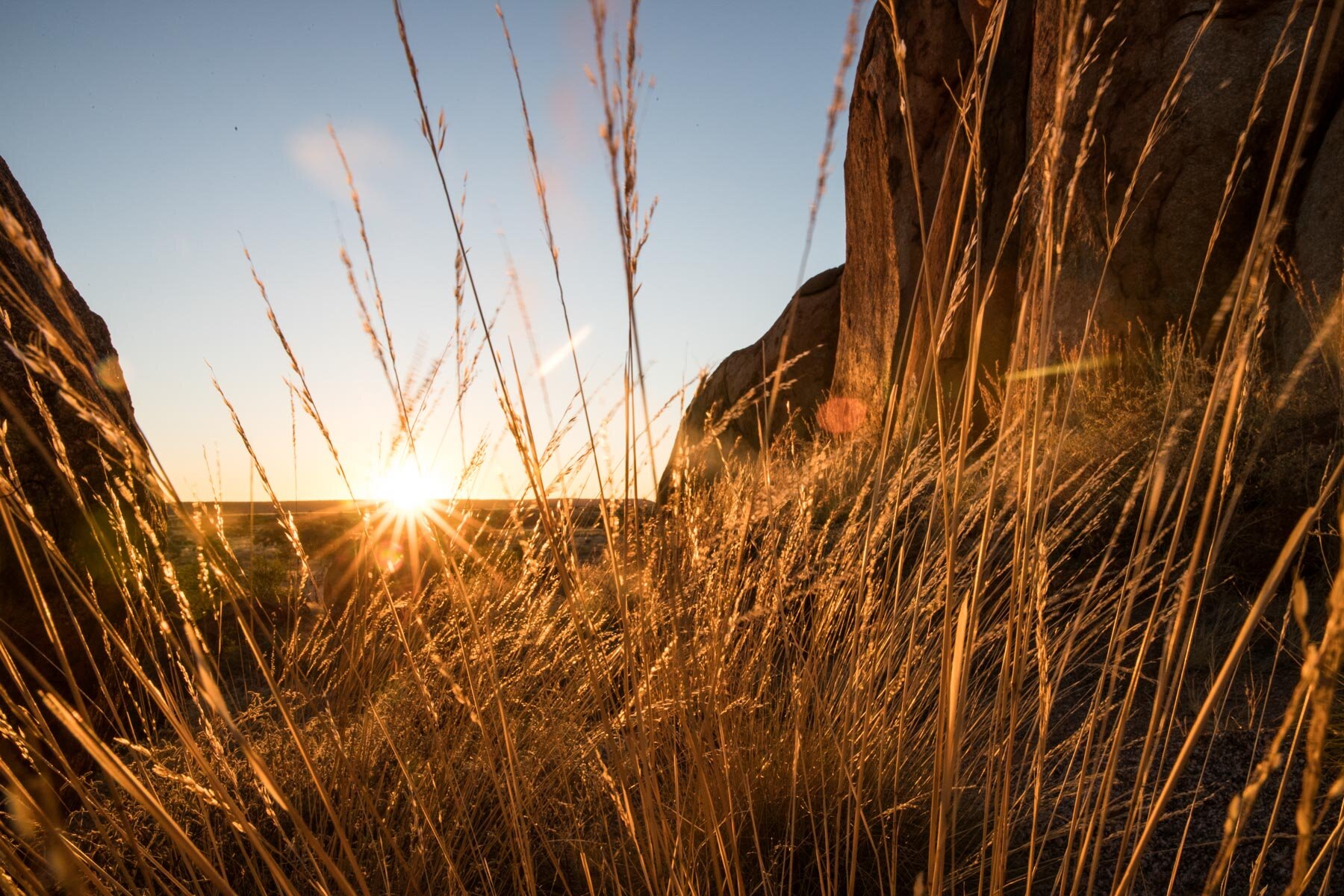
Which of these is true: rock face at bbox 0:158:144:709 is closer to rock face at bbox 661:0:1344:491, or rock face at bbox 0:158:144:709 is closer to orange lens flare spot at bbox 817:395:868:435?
rock face at bbox 661:0:1344:491

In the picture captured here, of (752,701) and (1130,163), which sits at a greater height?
(1130,163)

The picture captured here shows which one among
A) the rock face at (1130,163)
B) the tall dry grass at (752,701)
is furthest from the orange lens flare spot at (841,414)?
the tall dry grass at (752,701)

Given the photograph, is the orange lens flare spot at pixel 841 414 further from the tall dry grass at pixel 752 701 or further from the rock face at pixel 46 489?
the rock face at pixel 46 489

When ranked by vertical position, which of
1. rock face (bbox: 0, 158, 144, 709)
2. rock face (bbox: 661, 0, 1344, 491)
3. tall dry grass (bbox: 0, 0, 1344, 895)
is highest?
rock face (bbox: 661, 0, 1344, 491)

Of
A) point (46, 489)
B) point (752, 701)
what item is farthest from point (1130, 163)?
point (46, 489)

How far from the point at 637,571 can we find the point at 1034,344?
0.52 m

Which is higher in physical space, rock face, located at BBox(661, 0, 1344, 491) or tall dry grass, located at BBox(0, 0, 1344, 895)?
rock face, located at BBox(661, 0, 1344, 491)

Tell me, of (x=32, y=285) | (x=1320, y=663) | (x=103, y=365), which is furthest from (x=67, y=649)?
(x=1320, y=663)

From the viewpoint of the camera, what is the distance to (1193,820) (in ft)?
5.43

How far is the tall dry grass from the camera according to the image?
0.71 metres

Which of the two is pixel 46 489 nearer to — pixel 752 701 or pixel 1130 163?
pixel 752 701

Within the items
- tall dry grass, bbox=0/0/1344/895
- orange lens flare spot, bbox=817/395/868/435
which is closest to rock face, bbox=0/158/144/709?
tall dry grass, bbox=0/0/1344/895

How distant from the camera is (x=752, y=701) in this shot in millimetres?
1583

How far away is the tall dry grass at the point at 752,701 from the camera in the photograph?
712 mm
